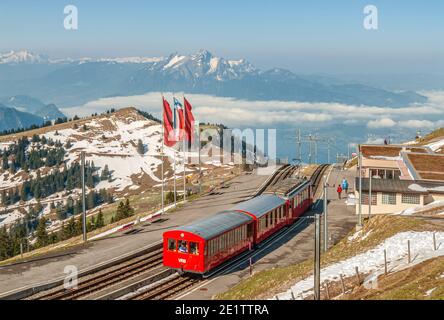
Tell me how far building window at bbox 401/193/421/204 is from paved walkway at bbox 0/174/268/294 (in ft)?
63.7

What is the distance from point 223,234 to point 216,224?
85 cm

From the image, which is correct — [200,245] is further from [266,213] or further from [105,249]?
[105,249]

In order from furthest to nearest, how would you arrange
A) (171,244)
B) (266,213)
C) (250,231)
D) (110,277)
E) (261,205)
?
(261,205) → (266,213) → (250,231) → (110,277) → (171,244)

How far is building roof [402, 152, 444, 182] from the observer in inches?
2273

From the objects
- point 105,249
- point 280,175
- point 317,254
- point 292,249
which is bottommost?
point 292,249

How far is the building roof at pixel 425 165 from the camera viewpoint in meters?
57.7

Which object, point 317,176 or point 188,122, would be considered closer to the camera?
point 188,122

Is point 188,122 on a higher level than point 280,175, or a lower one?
higher

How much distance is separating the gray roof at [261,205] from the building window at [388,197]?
11.0 m

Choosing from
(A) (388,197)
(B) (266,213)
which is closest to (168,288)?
(B) (266,213)

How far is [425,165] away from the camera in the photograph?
63.4 meters

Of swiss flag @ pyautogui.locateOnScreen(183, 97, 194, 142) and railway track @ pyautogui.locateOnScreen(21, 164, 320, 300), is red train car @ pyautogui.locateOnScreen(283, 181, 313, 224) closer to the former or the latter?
swiss flag @ pyautogui.locateOnScreen(183, 97, 194, 142)

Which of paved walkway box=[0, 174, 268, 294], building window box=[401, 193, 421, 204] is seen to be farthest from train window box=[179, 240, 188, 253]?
building window box=[401, 193, 421, 204]

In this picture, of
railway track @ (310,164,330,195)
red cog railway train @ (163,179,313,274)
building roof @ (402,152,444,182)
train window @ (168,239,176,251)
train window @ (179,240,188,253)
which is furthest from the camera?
railway track @ (310,164,330,195)
